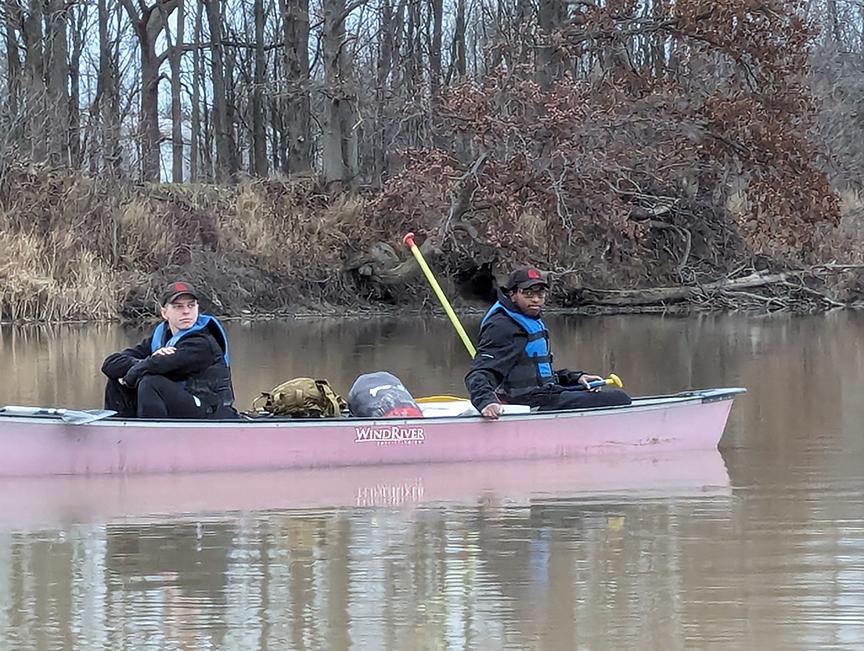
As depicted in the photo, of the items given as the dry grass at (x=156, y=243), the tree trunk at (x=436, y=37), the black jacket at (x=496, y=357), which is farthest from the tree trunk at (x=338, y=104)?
the black jacket at (x=496, y=357)

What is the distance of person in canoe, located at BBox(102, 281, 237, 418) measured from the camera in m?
7.78

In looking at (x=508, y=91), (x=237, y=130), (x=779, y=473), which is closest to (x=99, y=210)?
(x=508, y=91)

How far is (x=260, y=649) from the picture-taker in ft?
15.3

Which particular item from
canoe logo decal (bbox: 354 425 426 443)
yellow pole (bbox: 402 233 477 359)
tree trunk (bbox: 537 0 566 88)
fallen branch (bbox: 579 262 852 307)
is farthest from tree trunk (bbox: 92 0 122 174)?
canoe logo decal (bbox: 354 425 426 443)

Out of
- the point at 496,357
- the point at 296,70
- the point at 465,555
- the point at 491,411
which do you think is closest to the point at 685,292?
the point at 296,70

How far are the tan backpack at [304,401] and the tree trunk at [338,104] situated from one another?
1696 centimetres

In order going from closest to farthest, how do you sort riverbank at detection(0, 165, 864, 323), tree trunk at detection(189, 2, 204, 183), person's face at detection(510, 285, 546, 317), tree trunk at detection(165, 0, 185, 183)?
person's face at detection(510, 285, 546, 317) → riverbank at detection(0, 165, 864, 323) → tree trunk at detection(165, 0, 185, 183) → tree trunk at detection(189, 2, 204, 183)

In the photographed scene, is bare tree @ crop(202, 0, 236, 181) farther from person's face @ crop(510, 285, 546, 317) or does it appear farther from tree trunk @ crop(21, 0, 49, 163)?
person's face @ crop(510, 285, 546, 317)

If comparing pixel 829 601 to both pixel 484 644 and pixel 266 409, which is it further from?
pixel 266 409

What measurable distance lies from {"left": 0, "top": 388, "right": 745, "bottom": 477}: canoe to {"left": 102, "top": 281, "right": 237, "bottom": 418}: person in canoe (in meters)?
0.19

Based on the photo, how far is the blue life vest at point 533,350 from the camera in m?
8.34

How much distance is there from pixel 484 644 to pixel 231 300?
1858cm

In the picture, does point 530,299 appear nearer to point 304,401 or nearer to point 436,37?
point 304,401

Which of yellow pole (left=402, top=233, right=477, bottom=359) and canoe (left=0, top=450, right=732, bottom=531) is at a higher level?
yellow pole (left=402, top=233, right=477, bottom=359)
